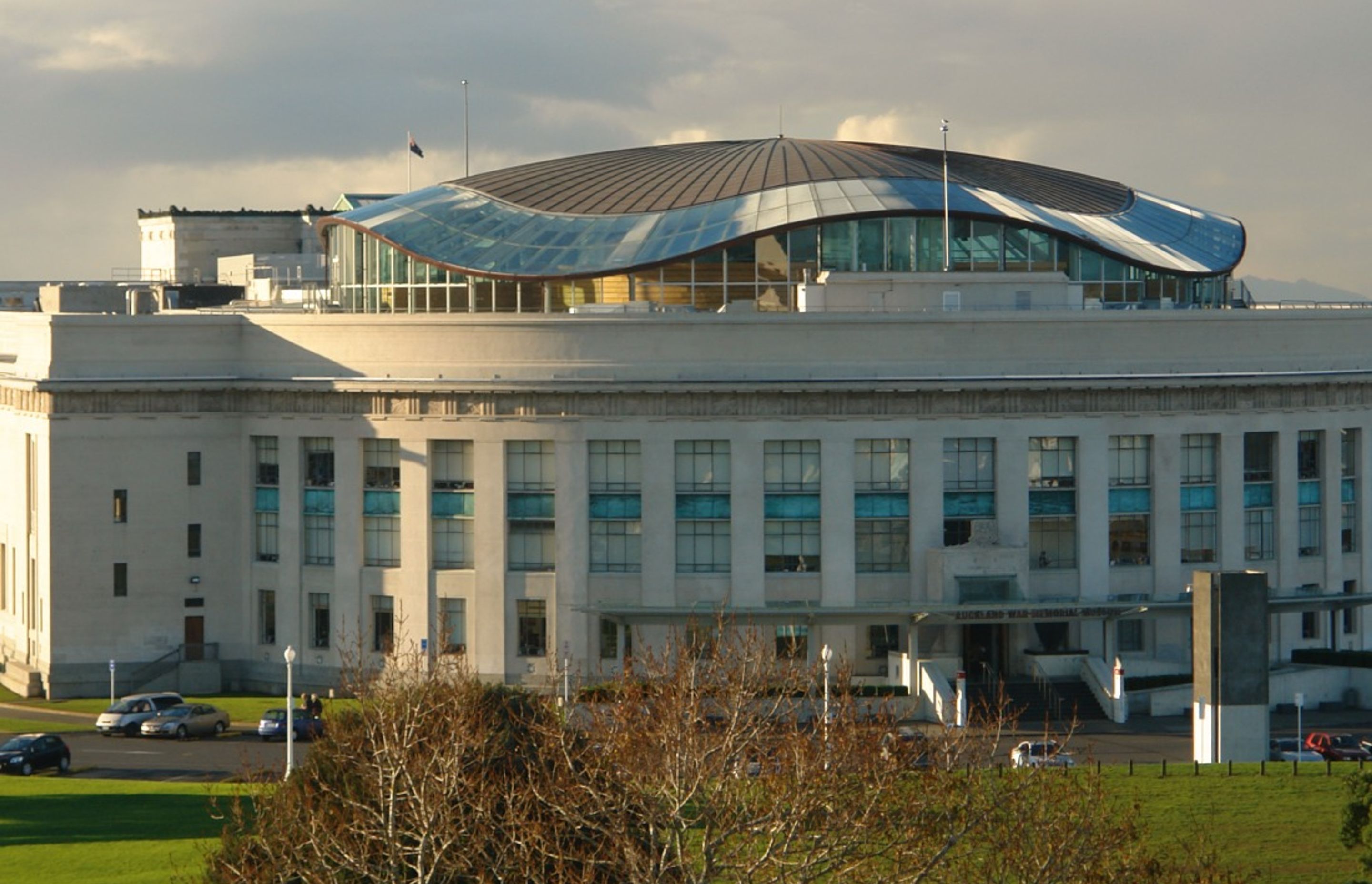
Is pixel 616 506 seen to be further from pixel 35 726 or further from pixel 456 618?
pixel 35 726

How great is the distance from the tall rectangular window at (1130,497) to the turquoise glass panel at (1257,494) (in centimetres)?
438

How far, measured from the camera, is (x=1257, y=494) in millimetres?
100000

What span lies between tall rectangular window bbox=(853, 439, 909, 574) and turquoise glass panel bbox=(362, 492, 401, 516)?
646 inches

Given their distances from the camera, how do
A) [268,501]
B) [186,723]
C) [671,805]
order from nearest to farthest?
[671,805], [186,723], [268,501]

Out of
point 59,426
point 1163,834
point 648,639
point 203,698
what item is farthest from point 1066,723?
point 59,426

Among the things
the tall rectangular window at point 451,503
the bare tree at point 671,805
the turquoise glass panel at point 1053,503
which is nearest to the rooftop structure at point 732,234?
the tall rectangular window at point 451,503

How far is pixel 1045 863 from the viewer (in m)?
47.6

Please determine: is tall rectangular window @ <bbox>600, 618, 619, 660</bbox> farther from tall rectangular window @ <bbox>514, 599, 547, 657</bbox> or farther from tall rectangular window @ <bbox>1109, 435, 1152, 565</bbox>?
tall rectangular window @ <bbox>1109, 435, 1152, 565</bbox>

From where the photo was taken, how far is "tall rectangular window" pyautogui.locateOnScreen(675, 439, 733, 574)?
3730 inches

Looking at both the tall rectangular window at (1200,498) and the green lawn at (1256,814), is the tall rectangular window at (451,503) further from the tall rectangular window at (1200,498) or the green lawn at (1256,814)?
the green lawn at (1256,814)

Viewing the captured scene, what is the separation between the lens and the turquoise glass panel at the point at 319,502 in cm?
9825

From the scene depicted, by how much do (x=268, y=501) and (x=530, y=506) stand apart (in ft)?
36.0

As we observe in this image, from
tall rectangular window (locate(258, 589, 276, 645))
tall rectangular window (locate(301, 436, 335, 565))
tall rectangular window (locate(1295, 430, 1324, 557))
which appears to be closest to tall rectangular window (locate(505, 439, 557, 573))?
tall rectangular window (locate(301, 436, 335, 565))

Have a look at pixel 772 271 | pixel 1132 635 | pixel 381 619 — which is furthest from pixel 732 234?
pixel 1132 635
